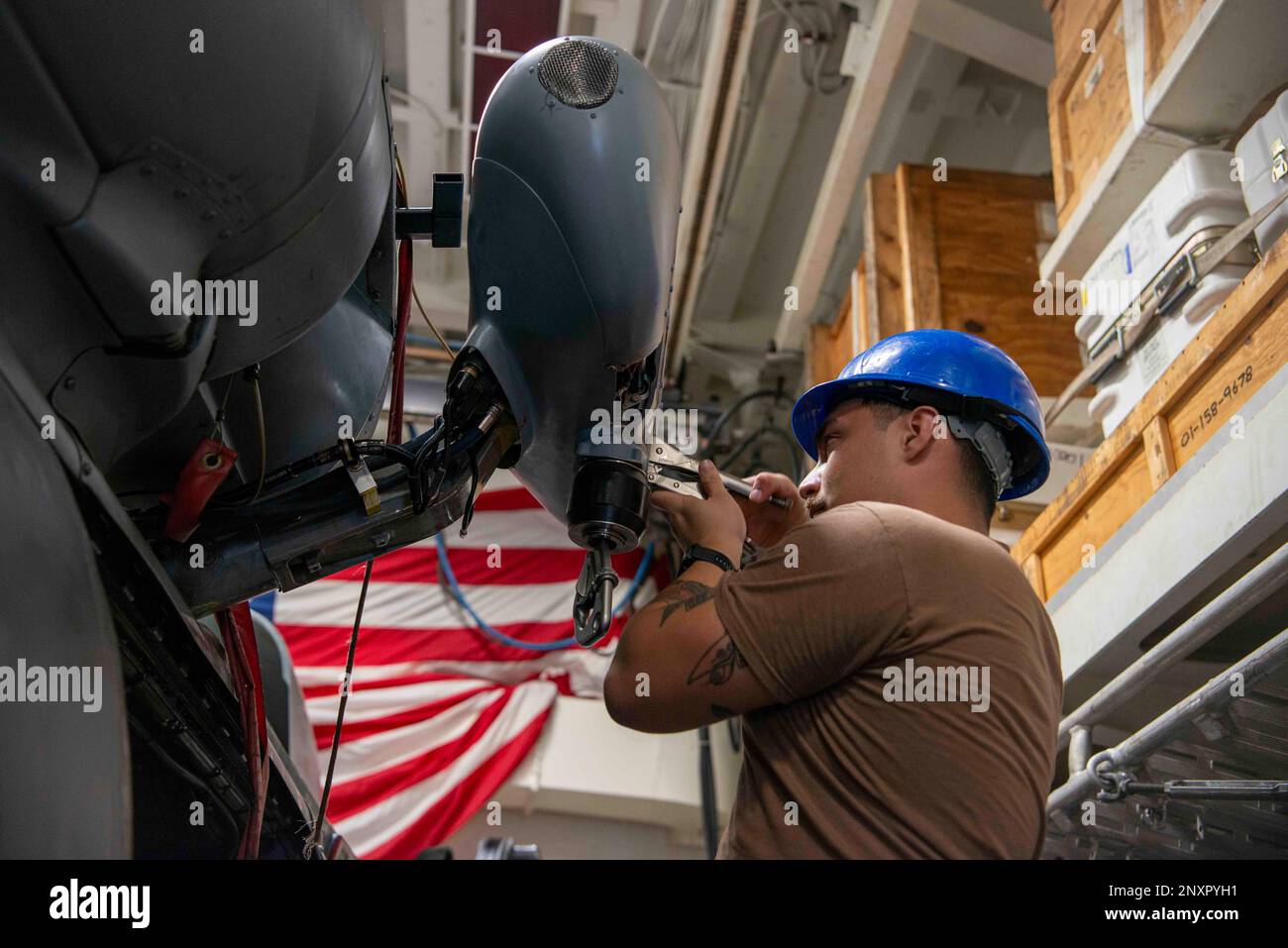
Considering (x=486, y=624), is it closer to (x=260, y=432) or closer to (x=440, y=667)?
(x=440, y=667)

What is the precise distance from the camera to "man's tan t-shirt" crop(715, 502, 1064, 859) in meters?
1.44

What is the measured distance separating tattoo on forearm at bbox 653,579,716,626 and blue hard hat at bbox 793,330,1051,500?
652 millimetres

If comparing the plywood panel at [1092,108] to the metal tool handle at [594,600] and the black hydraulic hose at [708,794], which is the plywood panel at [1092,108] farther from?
the black hydraulic hose at [708,794]

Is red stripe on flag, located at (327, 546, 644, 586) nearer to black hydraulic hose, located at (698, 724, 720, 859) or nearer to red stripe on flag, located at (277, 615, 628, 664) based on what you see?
red stripe on flag, located at (277, 615, 628, 664)

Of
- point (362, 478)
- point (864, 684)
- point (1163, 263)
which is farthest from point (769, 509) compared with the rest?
point (1163, 263)

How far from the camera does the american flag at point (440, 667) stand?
20.1 ft

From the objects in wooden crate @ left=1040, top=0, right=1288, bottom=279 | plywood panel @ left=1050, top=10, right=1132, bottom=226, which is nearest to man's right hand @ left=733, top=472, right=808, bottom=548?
wooden crate @ left=1040, top=0, right=1288, bottom=279

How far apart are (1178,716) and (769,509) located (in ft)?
3.56

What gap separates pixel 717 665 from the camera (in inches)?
58.8

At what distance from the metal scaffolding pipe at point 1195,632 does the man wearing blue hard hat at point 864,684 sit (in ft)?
0.97
